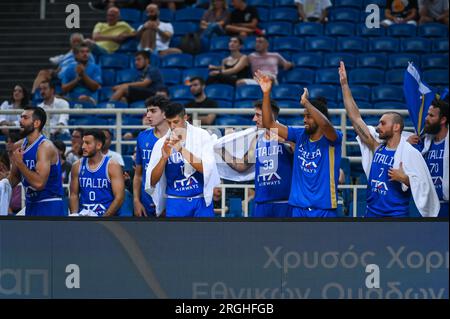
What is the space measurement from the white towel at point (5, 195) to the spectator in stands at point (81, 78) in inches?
49.7

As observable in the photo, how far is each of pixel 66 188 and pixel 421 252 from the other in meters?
2.67

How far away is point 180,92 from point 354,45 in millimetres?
1960

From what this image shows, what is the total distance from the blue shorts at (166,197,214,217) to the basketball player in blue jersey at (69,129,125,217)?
1.31 feet

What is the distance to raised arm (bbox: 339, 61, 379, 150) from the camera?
6922 millimetres

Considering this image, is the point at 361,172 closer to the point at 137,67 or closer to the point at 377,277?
the point at 377,277

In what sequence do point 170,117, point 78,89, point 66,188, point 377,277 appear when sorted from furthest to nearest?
point 78,89
point 66,188
point 170,117
point 377,277

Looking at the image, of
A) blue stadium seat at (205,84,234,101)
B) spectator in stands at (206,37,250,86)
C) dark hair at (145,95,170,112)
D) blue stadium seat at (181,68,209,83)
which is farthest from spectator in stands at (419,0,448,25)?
blue stadium seat at (181,68,209,83)

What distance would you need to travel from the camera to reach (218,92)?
27.9 feet

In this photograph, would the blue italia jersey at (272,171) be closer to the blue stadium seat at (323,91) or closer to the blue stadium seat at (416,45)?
the blue stadium seat at (323,91)

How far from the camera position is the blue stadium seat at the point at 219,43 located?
337 inches

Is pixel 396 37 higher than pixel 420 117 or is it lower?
higher

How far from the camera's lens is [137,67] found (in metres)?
8.38

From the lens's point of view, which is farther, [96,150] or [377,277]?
[96,150]

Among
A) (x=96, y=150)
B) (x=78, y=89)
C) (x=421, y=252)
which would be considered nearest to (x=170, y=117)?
(x=96, y=150)
